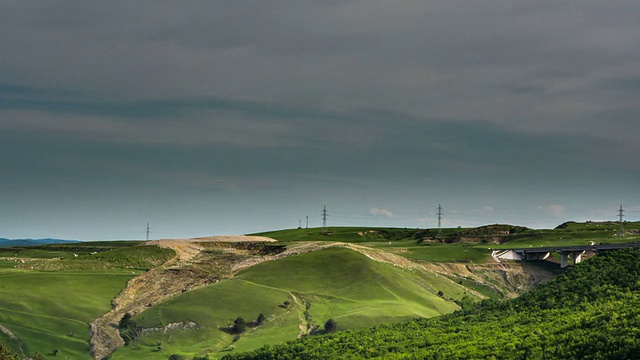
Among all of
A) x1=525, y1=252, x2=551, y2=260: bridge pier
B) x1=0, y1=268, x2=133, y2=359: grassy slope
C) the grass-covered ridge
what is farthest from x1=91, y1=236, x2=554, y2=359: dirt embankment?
the grass-covered ridge

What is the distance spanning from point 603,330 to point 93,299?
88566 mm

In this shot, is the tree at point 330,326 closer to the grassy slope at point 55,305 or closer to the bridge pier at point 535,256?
the grassy slope at point 55,305

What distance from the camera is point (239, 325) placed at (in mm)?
106062

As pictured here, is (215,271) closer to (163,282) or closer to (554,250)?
(163,282)

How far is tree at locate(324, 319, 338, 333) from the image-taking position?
9888 centimetres

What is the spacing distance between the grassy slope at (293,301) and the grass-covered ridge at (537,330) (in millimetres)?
19870

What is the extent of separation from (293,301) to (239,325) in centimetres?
1550

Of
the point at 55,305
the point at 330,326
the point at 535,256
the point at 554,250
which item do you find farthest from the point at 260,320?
the point at 535,256

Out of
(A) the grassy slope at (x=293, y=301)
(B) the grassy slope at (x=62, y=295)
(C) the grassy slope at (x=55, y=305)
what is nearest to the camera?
(C) the grassy slope at (x=55, y=305)

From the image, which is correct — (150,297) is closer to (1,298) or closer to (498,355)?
(1,298)

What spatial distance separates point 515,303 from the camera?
78250 mm

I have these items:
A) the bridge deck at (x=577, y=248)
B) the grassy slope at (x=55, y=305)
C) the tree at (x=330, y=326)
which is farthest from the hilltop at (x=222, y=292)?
the bridge deck at (x=577, y=248)

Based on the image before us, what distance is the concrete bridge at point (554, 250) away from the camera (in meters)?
174

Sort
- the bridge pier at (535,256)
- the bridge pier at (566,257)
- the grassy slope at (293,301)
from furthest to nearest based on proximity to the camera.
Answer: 1. the bridge pier at (535,256)
2. the bridge pier at (566,257)
3. the grassy slope at (293,301)
